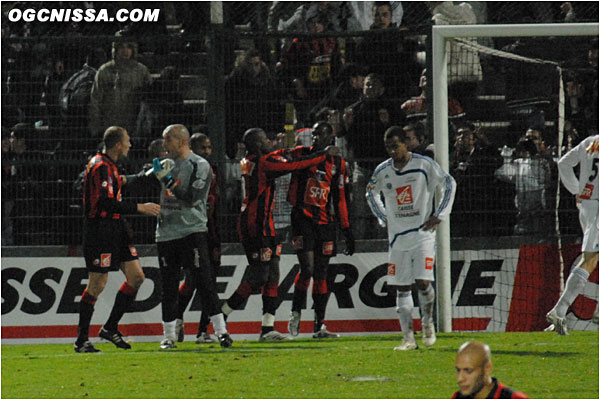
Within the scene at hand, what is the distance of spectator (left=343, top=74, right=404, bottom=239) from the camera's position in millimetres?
11797

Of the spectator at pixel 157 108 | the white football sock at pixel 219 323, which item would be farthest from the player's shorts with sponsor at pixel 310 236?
the spectator at pixel 157 108

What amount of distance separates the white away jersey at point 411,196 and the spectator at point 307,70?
1896mm

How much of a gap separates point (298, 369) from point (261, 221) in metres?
2.36

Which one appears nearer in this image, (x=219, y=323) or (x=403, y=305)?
(x=403, y=305)

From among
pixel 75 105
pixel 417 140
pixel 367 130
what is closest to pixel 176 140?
pixel 75 105

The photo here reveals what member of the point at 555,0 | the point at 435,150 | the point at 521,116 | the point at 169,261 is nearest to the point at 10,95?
the point at 169,261

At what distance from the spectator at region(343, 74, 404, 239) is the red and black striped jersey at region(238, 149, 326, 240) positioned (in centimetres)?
94

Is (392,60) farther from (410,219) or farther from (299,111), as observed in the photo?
(410,219)

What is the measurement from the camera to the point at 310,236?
11227 mm

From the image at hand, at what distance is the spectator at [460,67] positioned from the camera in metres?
12.3

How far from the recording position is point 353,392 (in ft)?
25.6

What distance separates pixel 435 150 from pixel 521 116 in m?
1.25

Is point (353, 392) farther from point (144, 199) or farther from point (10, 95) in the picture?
point (10, 95)

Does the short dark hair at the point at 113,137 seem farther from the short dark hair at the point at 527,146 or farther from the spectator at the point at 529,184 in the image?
the short dark hair at the point at 527,146
